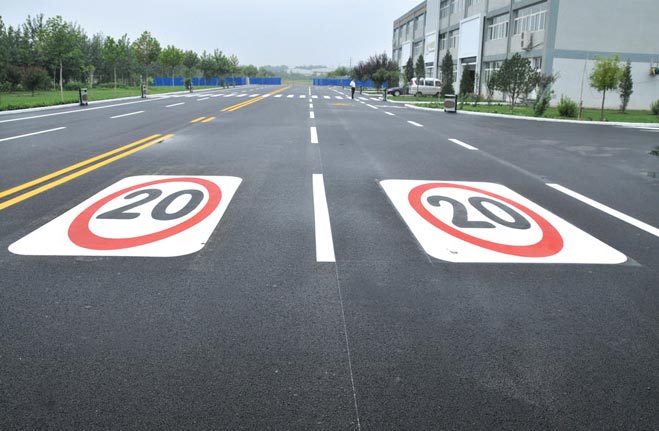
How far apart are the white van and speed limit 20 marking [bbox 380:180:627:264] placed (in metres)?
46.8

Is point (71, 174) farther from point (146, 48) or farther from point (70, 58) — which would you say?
point (146, 48)

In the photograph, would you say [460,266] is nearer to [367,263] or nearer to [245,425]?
[367,263]

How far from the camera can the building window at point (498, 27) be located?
46.4 metres

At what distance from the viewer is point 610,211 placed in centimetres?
698

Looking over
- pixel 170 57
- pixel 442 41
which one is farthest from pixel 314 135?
pixel 170 57

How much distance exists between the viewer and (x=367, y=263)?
15.6 feet

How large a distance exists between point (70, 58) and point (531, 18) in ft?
140

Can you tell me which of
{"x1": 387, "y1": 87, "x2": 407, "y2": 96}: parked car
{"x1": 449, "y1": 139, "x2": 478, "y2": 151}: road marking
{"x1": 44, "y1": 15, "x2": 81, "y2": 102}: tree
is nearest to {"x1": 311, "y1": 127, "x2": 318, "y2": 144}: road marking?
{"x1": 449, "y1": 139, "x2": 478, "y2": 151}: road marking

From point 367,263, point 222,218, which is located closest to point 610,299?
point 367,263

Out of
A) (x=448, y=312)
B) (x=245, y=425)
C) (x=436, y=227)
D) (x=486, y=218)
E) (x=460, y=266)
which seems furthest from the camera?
(x=486, y=218)

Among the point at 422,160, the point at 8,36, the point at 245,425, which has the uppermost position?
the point at 8,36

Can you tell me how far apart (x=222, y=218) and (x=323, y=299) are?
8.37 ft

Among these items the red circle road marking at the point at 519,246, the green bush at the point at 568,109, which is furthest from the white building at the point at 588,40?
the red circle road marking at the point at 519,246

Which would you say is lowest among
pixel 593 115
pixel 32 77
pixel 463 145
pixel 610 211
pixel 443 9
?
pixel 610 211
